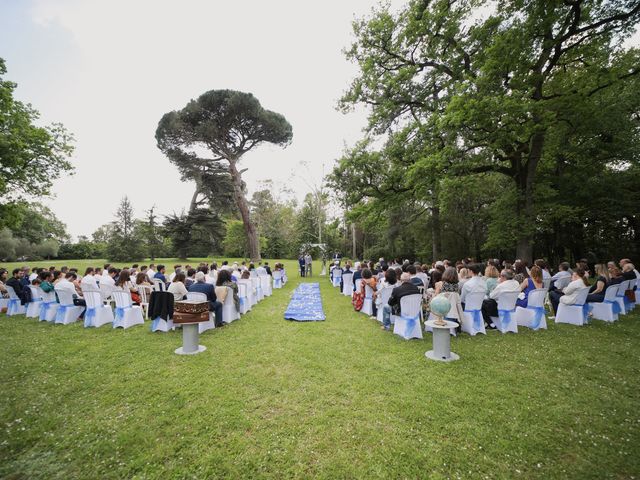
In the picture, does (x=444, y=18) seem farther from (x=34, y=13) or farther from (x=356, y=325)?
(x=34, y=13)

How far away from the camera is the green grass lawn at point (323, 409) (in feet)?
7.82

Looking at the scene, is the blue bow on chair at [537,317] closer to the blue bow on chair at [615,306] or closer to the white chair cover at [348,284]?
the blue bow on chair at [615,306]

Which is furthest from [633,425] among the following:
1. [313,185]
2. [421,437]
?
[313,185]

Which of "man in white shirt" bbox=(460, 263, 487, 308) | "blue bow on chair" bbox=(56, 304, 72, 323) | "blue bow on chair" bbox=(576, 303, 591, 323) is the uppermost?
"man in white shirt" bbox=(460, 263, 487, 308)

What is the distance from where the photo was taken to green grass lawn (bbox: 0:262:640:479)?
238 centimetres

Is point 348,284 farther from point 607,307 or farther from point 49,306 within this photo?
point 49,306

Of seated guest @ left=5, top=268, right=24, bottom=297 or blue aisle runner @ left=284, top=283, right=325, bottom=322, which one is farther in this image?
seated guest @ left=5, top=268, right=24, bottom=297

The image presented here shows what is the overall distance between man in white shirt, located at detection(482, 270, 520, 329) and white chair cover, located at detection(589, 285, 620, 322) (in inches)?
102

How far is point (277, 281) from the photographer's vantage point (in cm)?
1397

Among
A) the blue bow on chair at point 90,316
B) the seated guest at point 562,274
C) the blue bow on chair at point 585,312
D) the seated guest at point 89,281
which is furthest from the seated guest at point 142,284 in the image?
the seated guest at point 562,274

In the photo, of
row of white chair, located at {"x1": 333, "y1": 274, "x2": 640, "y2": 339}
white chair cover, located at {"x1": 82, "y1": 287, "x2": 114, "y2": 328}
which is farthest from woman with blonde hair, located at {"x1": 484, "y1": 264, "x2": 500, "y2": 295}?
white chair cover, located at {"x1": 82, "y1": 287, "x2": 114, "y2": 328}

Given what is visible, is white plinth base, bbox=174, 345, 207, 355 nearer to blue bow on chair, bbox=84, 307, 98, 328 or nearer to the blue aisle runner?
the blue aisle runner

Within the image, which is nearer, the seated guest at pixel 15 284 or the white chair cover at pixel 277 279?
the seated guest at pixel 15 284

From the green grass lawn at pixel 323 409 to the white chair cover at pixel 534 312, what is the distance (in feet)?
1.61
